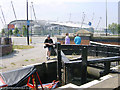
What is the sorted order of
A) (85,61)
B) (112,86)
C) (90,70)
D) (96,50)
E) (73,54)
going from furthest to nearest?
(73,54) < (96,50) < (90,70) < (85,61) < (112,86)

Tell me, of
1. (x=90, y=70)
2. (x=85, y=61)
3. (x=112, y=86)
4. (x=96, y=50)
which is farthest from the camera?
(x=96, y=50)

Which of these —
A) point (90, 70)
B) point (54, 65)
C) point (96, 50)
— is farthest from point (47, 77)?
point (96, 50)

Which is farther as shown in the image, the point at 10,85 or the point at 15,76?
the point at 15,76

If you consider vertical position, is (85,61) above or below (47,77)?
above

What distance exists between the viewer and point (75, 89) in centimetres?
313

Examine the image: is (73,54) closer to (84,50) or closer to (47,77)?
(47,77)

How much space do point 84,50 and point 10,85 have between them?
2.31 meters

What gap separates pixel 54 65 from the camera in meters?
7.97

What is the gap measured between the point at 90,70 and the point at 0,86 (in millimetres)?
4709

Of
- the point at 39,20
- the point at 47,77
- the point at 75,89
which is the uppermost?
the point at 39,20

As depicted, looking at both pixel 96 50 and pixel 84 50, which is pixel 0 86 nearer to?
pixel 84 50

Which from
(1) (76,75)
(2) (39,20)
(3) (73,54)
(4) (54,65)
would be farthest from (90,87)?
(2) (39,20)

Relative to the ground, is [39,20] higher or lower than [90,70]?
higher

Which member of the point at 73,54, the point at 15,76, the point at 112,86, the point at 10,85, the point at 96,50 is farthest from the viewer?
the point at 73,54
